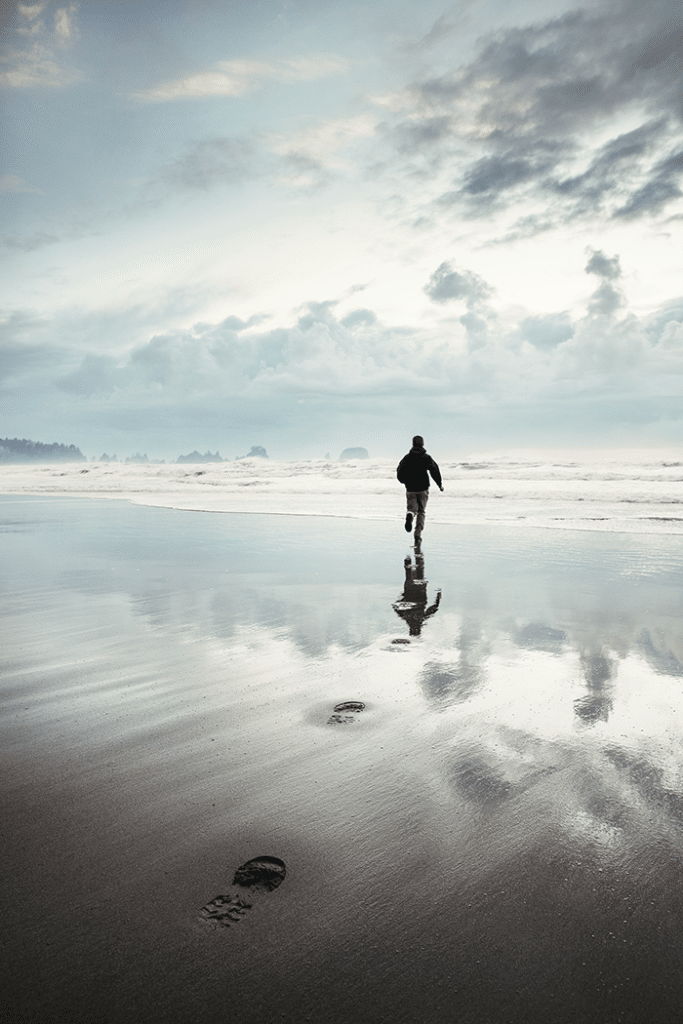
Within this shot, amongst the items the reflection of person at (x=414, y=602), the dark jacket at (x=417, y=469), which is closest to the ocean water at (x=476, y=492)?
the dark jacket at (x=417, y=469)

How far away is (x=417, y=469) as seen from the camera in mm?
15047

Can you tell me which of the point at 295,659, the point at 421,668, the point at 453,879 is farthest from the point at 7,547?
the point at 453,879

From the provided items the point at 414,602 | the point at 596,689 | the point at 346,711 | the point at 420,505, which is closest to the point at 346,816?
the point at 346,711

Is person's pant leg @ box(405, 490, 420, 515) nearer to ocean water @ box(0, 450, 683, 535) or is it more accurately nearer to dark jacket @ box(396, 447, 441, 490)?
dark jacket @ box(396, 447, 441, 490)

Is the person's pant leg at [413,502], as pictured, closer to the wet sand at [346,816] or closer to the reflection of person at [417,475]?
the reflection of person at [417,475]

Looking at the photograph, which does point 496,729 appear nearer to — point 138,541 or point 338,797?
point 338,797

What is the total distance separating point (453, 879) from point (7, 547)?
1333cm

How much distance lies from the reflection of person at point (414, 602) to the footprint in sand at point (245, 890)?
4.09m

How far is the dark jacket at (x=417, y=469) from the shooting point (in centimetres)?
1492

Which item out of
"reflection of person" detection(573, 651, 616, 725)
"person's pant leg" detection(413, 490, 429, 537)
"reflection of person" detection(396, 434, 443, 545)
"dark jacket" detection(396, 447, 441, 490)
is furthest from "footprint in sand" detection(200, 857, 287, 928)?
"dark jacket" detection(396, 447, 441, 490)

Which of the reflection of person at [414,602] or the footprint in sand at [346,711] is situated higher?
the footprint in sand at [346,711]

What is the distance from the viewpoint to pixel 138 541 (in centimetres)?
1473

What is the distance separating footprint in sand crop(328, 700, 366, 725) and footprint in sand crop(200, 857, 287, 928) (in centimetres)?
160

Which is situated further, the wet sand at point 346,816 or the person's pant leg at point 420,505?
the person's pant leg at point 420,505
